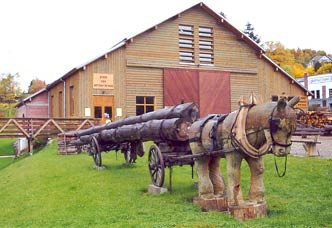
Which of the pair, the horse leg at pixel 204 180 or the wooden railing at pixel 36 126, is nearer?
the horse leg at pixel 204 180

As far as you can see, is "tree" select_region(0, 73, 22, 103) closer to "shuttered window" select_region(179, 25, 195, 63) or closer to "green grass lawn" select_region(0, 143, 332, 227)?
"shuttered window" select_region(179, 25, 195, 63)

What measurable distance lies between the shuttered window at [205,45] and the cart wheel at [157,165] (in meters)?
20.9

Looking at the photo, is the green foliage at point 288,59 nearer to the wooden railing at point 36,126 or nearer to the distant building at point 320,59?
the distant building at point 320,59

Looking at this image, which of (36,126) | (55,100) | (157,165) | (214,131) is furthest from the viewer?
(55,100)

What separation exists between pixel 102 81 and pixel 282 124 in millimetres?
22038

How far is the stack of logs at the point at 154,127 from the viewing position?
34.8 feet

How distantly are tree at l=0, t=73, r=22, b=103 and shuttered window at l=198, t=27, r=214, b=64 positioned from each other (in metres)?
48.4

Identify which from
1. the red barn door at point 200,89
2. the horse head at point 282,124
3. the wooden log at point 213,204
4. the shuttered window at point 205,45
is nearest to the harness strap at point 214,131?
the wooden log at point 213,204

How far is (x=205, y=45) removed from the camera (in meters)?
31.6

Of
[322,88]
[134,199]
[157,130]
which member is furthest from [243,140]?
[322,88]

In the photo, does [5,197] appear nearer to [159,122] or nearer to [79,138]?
[159,122]

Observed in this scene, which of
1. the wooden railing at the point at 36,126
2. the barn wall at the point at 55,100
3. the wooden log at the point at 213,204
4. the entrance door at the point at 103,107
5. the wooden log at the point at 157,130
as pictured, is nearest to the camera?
the wooden log at the point at 213,204

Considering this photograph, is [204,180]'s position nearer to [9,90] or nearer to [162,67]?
[162,67]

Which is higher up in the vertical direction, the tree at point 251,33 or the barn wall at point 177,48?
the tree at point 251,33
